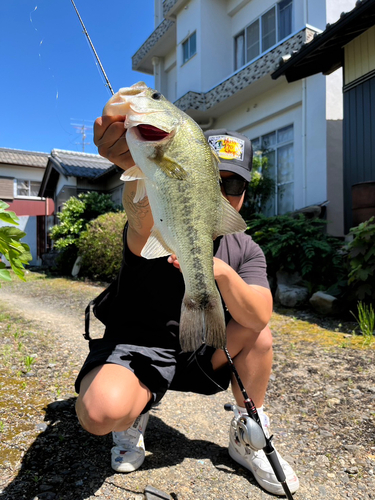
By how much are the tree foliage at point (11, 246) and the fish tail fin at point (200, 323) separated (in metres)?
1.06

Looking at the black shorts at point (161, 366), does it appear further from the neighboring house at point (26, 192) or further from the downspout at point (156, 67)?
the neighboring house at point (26, 192)

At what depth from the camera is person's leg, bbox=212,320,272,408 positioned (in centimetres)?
234

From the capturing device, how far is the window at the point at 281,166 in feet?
33.6

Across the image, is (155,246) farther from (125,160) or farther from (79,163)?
(79,163)

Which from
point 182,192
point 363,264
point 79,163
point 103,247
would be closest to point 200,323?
point 182,192

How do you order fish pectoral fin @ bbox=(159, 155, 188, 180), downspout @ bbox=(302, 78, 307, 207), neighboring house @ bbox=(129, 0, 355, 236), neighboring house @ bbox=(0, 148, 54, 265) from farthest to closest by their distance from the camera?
1. neighboring house @ bbox=(0, 148, 54, 265)
2. downspout @ bbox=(302, 78, 307, 207)
3. neighboring house @ bbox=(129, 0, 355, 236)
4. fish pectoral fin @ bbox=(159, 155, 188, 180)

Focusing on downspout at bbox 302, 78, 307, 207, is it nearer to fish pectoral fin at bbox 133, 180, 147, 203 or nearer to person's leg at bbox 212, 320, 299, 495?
person's leg at bbox 212, 320, 299, 495

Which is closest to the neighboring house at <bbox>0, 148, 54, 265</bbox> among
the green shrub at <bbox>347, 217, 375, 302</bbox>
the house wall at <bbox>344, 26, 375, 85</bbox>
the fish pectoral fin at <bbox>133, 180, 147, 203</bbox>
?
the house wall at <bbox>344, 26, 375, 85</bbox>

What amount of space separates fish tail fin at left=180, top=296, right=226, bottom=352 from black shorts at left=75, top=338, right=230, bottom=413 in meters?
0.71

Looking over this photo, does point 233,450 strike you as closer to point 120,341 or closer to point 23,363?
point 120,341

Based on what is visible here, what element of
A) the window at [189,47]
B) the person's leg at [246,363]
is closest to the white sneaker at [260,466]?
the person's leg at [246,363]

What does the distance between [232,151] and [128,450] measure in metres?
2.04

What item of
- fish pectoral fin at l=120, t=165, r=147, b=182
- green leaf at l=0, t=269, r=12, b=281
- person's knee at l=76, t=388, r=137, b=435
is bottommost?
person's knee at l=76, t=388, r=137, b=435

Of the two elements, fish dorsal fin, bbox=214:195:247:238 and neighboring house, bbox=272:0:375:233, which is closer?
fish dorsal fin, bbox=214:195:247:238
